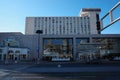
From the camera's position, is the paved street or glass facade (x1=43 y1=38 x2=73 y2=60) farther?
glass facade (x1=43 y1=38 x2=73 y2=60)

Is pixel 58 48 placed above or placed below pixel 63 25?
below

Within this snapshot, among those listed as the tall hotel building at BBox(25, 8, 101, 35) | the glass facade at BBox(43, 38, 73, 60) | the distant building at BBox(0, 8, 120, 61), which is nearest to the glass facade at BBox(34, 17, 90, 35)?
the tall hotel building at BBox(25, 8, 101, 35)

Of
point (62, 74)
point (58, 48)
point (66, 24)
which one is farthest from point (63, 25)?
point (62, 74)

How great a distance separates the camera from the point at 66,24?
132 metres

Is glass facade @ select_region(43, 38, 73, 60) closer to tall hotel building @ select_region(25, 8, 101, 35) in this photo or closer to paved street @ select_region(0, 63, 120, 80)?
paved street @ select_region(0, 63, 120, 80)

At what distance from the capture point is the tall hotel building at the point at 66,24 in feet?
424

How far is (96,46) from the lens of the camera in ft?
229

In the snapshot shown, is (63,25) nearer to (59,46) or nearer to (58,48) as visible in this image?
(59,46)

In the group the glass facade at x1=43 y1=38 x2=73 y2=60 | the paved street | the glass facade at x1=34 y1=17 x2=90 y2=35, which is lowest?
the paved street

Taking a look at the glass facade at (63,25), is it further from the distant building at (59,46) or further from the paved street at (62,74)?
the paved street at (62,74)

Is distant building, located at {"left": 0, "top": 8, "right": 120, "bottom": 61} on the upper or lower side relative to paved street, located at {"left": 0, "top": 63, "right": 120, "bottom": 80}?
upper

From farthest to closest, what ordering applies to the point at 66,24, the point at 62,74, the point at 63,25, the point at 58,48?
1. the point at 66,24
2. the point at 63,25
3. the point at 58,48
4. the point at 62,74

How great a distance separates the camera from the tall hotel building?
12938 cm

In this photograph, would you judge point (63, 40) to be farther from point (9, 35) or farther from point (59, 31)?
point (59, 31)
